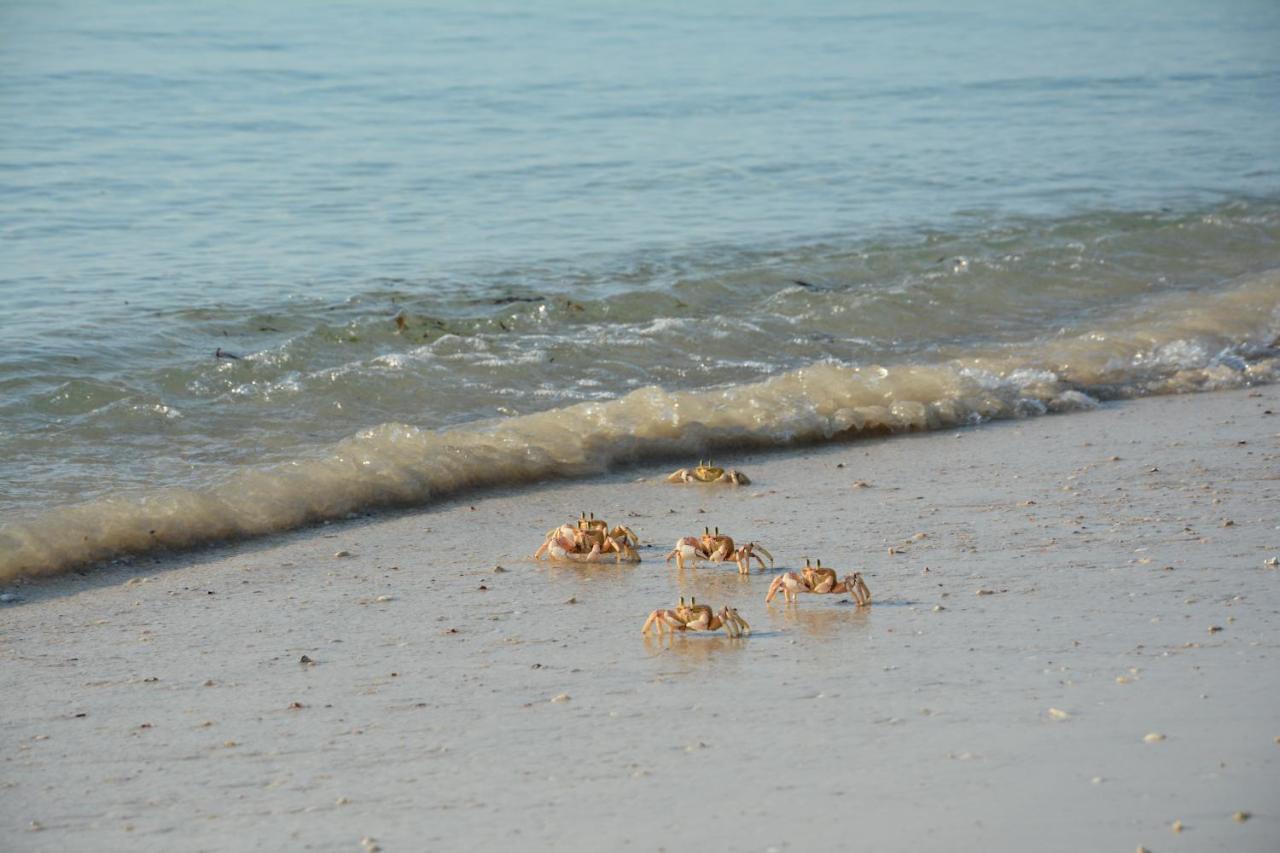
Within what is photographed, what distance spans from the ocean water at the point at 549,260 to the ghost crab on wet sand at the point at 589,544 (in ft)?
4.35

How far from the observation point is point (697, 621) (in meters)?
5.16

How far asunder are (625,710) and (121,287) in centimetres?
785

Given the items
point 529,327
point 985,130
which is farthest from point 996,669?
point 985,130

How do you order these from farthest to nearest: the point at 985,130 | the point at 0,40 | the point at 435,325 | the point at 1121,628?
the point at 0,40, the point at 985,130, the point at 435,325, the point at 1121,628

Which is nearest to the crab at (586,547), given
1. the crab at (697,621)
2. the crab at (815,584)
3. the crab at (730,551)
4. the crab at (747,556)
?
the crab at (730,551)

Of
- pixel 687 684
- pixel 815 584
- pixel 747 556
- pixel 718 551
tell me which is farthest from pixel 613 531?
pixel 687 684

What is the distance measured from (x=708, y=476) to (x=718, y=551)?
1488 millimetres

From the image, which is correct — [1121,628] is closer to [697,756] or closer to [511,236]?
[697,756]

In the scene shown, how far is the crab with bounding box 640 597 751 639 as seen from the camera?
516 centimetres

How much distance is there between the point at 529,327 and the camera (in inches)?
415

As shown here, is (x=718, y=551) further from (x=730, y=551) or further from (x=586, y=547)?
(x=586, y=547)

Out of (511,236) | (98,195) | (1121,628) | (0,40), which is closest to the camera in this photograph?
(1121,628)

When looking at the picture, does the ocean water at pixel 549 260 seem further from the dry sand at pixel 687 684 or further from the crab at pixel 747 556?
the crab at pixel 747 556

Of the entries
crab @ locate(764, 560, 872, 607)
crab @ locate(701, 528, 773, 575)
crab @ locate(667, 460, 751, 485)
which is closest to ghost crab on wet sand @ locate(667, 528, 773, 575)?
crab @ locate(701, 528, 773, 575)
